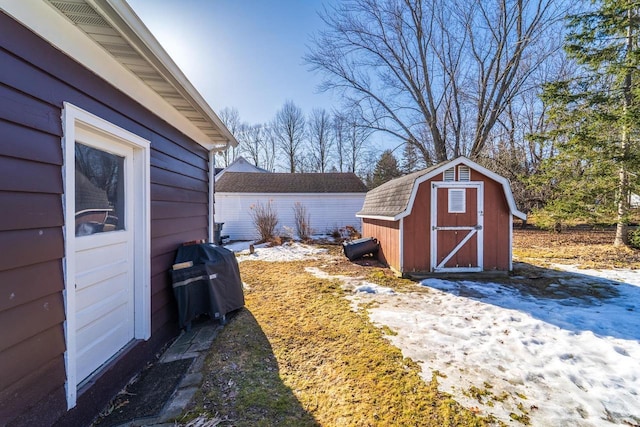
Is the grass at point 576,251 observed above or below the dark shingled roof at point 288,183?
below

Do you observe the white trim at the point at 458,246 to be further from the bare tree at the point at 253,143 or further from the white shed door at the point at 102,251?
the bare tree at the point at 253,143

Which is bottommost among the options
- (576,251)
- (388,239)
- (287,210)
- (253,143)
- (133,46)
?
(576,251)

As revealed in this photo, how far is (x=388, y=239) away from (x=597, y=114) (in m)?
6.08

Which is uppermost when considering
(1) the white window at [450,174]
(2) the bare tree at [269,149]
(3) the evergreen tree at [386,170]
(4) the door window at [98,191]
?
(2) the bare tree at [269,149]

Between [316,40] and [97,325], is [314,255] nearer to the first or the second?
[97,325]

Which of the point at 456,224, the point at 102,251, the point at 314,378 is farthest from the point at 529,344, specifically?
the point at 102,251

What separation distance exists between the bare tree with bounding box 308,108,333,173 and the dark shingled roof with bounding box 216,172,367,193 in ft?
41.0

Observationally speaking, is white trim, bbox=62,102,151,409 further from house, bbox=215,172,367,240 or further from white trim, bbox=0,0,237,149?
house, bbox=215,172,367,240

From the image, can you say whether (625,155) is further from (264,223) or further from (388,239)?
(264,223)

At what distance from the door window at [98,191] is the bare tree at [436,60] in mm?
14765

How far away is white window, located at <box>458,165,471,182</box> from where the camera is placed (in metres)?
6.04

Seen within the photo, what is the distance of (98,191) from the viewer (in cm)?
232

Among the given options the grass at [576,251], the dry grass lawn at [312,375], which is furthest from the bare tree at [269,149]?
the dry grass lawn at [312,375]

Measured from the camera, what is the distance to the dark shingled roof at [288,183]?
13.8m
